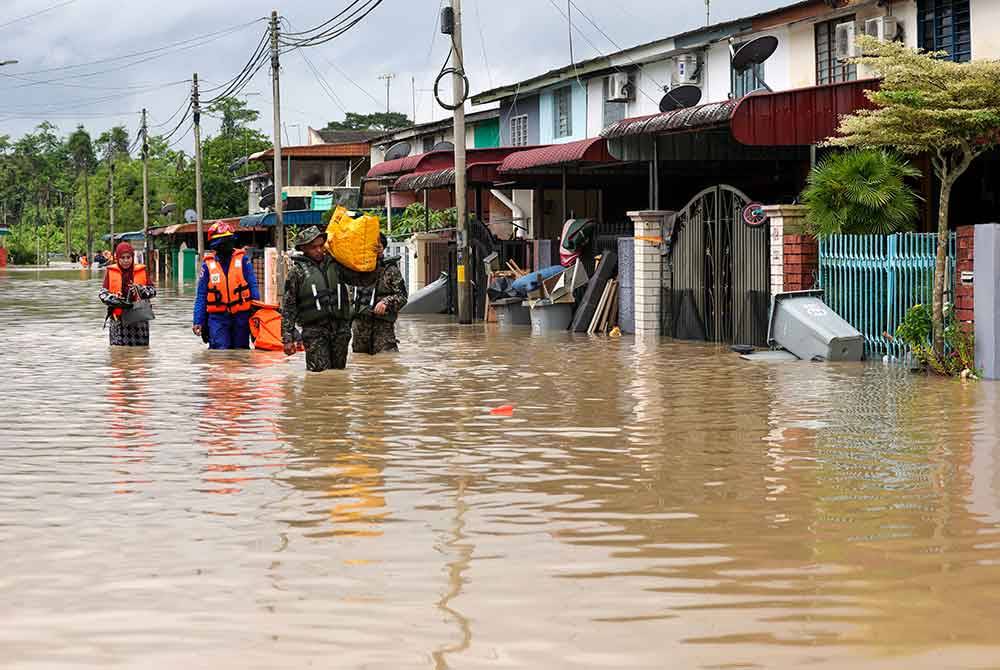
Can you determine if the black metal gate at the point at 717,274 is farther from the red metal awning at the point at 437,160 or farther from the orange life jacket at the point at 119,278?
the red metal awning at the point at 437,160

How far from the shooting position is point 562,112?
42.8 m


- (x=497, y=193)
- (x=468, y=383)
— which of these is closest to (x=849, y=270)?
(x=468, y=383)

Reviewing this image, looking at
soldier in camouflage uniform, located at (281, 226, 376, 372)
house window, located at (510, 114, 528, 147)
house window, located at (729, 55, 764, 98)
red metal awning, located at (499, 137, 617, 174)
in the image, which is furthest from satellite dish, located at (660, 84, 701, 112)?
house window, located at (510, 114, 528, 147)

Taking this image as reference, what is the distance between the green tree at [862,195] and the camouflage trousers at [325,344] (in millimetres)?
6848

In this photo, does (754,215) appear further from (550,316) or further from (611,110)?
(611,110)

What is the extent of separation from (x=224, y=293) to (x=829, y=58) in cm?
1410

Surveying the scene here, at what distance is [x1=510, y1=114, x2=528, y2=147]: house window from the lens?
45344 mm

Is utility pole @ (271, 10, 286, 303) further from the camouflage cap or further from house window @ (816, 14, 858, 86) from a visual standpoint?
the camouflage cap

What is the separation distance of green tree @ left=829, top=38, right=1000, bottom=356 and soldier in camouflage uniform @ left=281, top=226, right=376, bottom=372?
6256 mm

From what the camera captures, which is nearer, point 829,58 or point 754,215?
point 754,215

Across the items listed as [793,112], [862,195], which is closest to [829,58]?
[793,112]

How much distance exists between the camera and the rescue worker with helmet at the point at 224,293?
20578 mm

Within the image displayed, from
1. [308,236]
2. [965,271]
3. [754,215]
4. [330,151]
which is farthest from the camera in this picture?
[330,151]

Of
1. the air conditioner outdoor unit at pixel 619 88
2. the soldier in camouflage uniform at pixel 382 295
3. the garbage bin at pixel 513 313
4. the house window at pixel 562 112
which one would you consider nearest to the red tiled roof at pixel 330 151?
the house window at pixel 562 112
